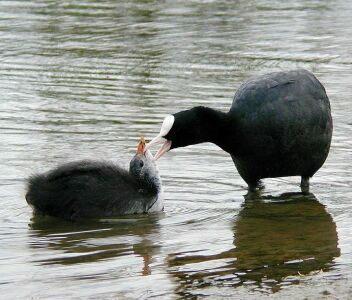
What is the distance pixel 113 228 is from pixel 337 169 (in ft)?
7.26

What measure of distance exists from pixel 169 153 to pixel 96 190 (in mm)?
1687

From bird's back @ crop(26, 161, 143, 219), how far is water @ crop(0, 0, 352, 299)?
12 centimetres

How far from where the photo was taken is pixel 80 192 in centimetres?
793

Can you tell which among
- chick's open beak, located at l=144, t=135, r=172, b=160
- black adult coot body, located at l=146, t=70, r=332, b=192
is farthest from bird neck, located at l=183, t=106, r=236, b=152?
chick's open beak, located at l=144, t=135, r=172, b=160

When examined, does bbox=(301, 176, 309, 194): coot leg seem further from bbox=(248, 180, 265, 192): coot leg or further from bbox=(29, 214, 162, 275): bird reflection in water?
bbox=(29, 214, 162, 275): bird reflection in water

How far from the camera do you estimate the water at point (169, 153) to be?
6.32m

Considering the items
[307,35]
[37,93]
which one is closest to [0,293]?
[37,93]

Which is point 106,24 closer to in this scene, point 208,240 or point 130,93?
point 130,93

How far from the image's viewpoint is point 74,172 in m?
7.97

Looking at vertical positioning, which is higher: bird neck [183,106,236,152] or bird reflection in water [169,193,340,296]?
bird neck [183,106,236,152]

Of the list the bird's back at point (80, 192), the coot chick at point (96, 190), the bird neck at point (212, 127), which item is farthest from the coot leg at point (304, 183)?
the bird's back at point (80, 192)

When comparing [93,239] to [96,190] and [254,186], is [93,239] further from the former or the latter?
[254,186]

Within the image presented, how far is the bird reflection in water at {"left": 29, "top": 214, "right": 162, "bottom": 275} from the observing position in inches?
269

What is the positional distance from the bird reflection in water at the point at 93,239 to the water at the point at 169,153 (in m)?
0.01
